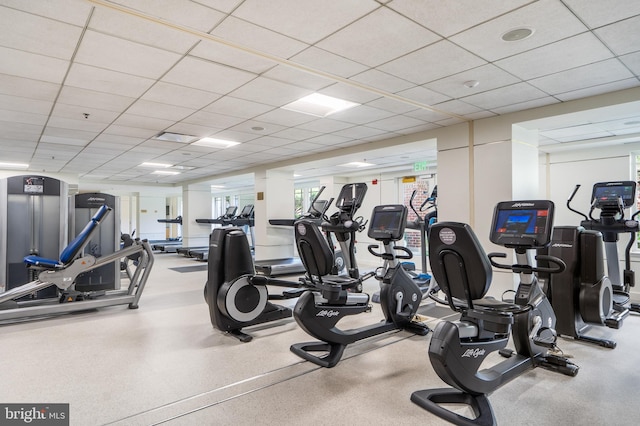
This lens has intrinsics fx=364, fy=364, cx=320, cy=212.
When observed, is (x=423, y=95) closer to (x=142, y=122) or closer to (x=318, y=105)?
(x=318, y=105)

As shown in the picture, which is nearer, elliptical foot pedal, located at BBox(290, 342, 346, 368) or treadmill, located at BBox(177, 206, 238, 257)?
elliptical foot pedal, located at BBox(290, 342, 346, 368)

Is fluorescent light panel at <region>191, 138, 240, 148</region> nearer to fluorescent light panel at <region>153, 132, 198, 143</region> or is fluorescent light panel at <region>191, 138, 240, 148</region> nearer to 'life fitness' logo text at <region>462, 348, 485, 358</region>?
fluorescent light panel at <region>153, 132, 198, 143</region>

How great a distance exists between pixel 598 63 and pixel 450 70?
1.36m

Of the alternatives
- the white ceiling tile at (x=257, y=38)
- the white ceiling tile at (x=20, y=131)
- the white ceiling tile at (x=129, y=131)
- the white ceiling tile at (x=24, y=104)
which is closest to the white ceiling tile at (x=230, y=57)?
the white ceiling tile at (x=257, y=38)

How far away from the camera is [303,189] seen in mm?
13406

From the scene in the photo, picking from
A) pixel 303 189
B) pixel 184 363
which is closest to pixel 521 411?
pixel 184 363

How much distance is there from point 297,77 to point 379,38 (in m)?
1.11

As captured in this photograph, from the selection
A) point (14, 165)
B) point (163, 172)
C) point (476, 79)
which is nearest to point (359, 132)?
point (476, 79)

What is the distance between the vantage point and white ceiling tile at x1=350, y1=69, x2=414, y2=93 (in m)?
3.78

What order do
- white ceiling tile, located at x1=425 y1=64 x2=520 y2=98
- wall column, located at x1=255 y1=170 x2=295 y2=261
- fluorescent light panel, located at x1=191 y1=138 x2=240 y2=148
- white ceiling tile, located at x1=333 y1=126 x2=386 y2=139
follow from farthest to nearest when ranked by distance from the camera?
wall column, located at x1=255 y1=170 x2=295 y2=261
fluorescent light panel, located at x1=191 y1=138 x2=240 y2=148
white ceiling tile, located at x1=333 y1=126 x2=386 y2=139
white ceiling tile, located at x1=425 y1=64 x2=520 y2=98

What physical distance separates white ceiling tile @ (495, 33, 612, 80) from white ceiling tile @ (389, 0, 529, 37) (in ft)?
2.86

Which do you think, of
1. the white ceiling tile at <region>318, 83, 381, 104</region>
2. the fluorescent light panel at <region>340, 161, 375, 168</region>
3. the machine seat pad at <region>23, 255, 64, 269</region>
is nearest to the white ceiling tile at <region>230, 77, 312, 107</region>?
the white ceiling tile at <region>318, 83, 381, 104</region>

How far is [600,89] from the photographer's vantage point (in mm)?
4211

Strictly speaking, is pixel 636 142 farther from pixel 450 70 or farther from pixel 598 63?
pixel 450 70
